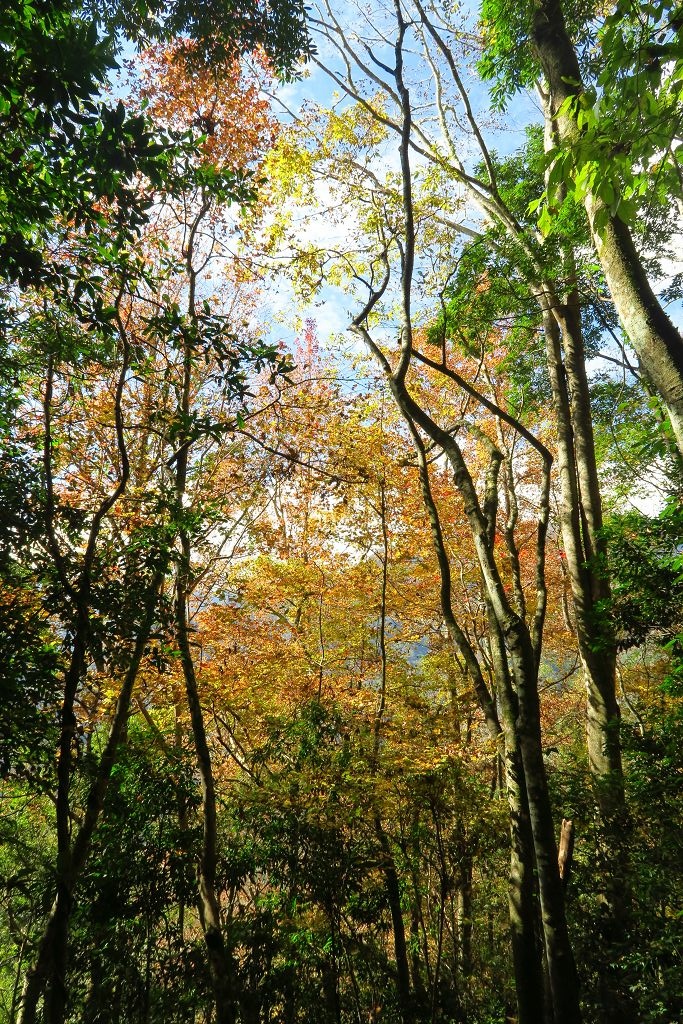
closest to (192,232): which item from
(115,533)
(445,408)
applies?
(115,533)

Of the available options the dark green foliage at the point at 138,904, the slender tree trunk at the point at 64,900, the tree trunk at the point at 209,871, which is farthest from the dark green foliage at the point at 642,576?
the dark green foliage at the point at 138,904

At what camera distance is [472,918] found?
9.00 metres

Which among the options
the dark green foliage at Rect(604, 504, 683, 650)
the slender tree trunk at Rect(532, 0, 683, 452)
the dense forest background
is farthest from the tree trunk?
the dark green foliage at Rect(604, 504, 683, 650)

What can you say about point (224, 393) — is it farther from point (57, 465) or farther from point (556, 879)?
point (556, 879)

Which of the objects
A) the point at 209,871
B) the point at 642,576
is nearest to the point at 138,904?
the point at 209,871

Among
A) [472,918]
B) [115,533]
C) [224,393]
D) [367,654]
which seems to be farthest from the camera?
[367,654]

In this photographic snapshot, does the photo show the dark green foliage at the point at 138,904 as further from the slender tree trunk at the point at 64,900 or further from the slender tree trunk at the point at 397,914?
the slender tree trunk at the point at 397,914

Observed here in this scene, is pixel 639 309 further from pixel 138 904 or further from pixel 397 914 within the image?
pixel 397 914

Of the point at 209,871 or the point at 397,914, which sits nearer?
the point at 209,871

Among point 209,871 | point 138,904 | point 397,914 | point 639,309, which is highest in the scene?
point 639,309

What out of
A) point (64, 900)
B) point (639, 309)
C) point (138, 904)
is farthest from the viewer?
point (138, 904)

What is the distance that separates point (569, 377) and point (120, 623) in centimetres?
608

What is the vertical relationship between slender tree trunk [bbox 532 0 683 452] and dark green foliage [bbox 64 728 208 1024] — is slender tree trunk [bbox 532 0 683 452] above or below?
above

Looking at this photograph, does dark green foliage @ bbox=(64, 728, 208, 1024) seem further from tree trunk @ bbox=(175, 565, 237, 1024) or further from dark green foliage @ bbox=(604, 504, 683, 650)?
dark green foliage @ bbox=(604, 504, 683, 650)
